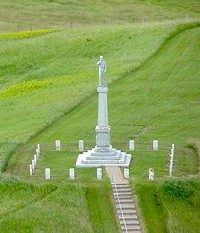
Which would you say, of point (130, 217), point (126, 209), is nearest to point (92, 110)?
point (126, 209)

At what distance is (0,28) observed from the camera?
341 feet

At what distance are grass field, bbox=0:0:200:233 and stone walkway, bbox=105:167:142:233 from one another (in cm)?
34

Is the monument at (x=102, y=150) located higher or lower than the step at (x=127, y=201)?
higher

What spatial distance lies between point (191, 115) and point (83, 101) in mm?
9055

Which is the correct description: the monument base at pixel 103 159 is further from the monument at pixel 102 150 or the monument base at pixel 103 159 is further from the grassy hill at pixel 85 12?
the grassy hill at pixel 85 12

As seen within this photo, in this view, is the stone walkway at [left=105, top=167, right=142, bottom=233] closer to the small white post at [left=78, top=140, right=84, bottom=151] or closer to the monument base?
the monument base

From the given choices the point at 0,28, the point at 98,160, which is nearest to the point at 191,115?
the point at 98,160

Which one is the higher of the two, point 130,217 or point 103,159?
point 103,159

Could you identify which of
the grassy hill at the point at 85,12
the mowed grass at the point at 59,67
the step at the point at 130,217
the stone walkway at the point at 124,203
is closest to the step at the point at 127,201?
the stone walkway at the point at 124,203

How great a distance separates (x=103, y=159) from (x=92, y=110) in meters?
16.6

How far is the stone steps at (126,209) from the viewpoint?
4009 centimetres

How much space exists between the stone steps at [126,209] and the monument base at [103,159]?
11.5ft

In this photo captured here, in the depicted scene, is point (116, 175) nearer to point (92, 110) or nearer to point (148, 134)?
point (148, 134)

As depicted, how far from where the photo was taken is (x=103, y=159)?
4728 cm
